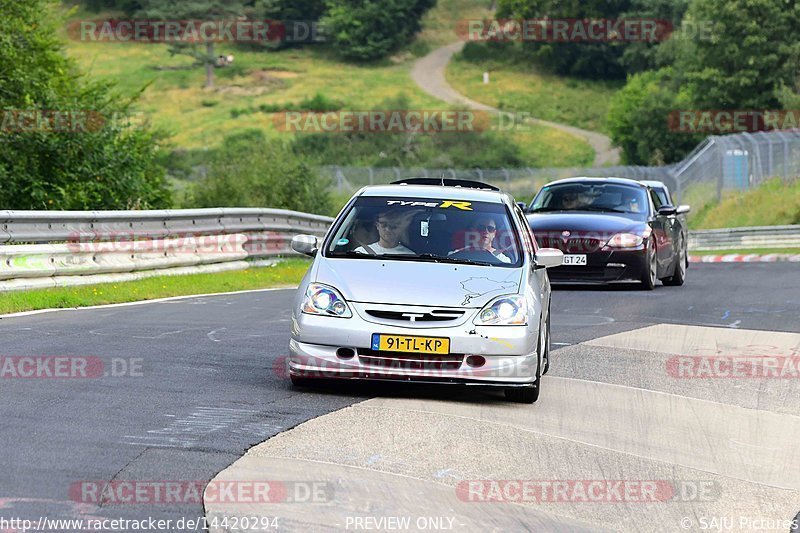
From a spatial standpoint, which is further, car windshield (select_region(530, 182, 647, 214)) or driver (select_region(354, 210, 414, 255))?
car windshield (select_region(530, 182, 647, 214))

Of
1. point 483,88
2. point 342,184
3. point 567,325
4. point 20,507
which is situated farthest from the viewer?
point 483,88

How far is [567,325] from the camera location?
50.9 feet

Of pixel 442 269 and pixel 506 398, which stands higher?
pixel 442 269

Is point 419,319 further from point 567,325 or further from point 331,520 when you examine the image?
point 567,325

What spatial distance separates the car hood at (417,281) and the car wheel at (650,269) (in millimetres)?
10375

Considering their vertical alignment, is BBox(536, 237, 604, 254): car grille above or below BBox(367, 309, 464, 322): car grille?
below

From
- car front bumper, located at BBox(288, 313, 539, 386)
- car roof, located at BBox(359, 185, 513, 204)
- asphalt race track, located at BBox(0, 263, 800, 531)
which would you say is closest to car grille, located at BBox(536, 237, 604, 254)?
asphalt race track, located at BBox(0, 263, 800, 531)

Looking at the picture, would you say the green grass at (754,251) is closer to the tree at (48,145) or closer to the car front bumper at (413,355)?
the tree at (48,145)

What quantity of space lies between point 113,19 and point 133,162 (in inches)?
4603

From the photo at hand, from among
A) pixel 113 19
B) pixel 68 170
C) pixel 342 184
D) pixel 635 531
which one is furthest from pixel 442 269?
pixel 113 19

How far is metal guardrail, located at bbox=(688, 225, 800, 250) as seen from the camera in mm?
39812

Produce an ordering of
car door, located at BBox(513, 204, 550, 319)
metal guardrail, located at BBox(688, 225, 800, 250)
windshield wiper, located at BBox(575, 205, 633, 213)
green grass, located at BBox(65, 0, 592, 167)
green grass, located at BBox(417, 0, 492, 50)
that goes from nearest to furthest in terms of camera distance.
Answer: car door, located at BBox(513, 204, 550, 319)
windshield wiper, located at BBox(575, 205, 633, 213)
metal guardrail, located at BBox(688, 225, 800, 250)
green grass, located at BBox(65, 0, 592, 167)
green grass, located at BBox(417, 0, 492, 50)

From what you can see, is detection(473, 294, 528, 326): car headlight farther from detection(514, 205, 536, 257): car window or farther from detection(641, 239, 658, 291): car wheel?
detection(641, 239, 658, 291): car wheel

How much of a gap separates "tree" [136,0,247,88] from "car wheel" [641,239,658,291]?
100600 millimetres
